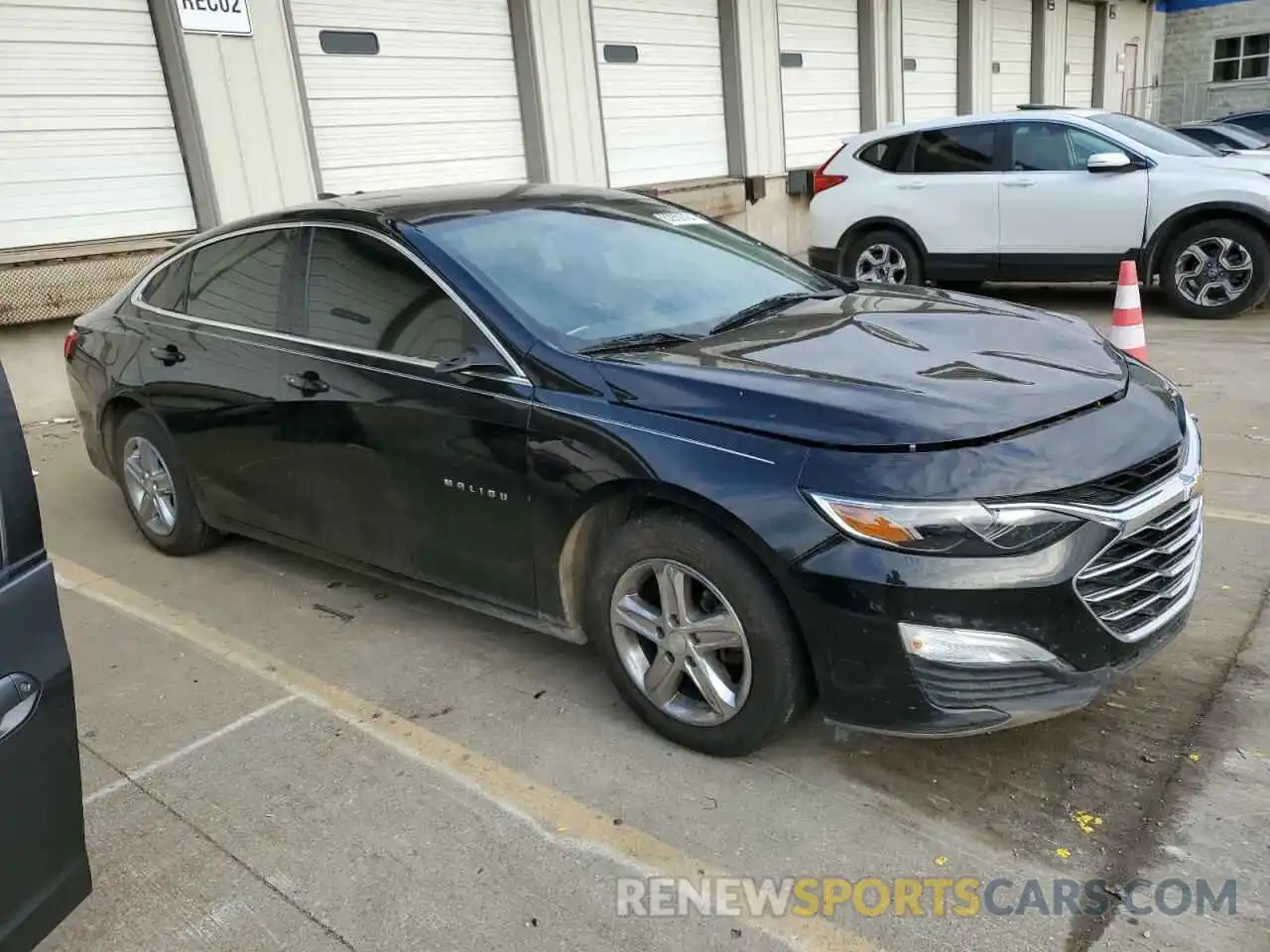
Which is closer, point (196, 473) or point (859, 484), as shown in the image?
point (859, 484)

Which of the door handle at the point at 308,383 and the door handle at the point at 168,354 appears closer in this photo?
the door handle at the point at 308,383

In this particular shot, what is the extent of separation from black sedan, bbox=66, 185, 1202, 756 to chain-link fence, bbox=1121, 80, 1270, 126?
27.5 m

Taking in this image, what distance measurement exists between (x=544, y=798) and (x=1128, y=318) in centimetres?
469

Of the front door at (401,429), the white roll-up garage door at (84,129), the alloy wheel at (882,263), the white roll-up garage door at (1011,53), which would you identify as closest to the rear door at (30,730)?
the front door at (401,429)

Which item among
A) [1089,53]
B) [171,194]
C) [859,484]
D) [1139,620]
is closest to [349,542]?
[859,484]

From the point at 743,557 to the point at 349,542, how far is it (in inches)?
69.6

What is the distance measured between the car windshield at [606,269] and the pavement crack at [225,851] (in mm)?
1695

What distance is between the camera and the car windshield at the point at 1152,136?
8.70 meters

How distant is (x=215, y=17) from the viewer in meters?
7.95

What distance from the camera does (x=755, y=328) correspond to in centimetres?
344

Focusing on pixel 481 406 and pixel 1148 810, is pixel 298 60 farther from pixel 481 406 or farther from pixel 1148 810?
pixel 1148 810

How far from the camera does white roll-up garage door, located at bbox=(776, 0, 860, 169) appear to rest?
46.5ft

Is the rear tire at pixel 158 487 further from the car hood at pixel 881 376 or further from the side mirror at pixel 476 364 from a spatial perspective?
the car hood at pixel 881 376

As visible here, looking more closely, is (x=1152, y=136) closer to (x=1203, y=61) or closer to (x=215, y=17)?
(x=215, y=17)
